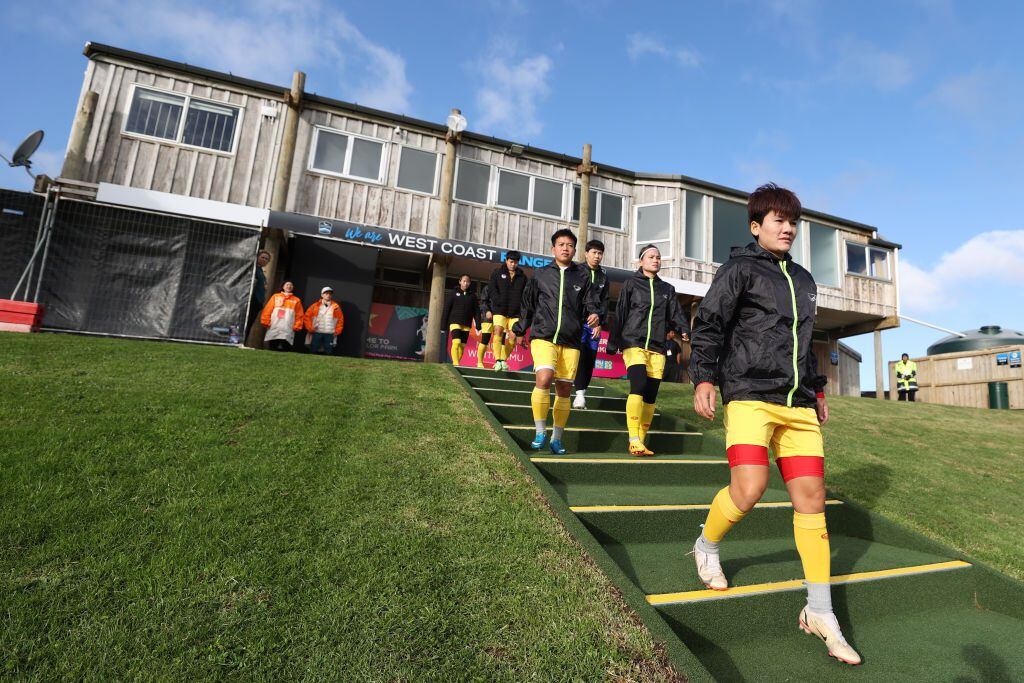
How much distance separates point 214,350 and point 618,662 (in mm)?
7561

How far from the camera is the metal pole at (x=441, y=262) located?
1188cm

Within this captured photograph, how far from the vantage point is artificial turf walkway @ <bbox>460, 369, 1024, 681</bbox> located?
2.19 metres

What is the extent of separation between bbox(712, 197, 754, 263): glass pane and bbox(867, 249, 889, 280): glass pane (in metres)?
4.93

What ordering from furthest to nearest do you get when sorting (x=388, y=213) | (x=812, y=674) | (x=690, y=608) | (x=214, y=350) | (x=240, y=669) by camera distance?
(x=388, y=213) < (x=214, y=350) < (x=690, y=608) < (x=812, y=674) < (x=240, y=669)

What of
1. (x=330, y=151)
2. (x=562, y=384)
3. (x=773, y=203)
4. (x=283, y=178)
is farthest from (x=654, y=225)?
(x=773, y=203)

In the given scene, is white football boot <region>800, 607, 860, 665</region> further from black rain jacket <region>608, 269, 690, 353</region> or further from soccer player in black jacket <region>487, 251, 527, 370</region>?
soccer player in black jacket <region>487, 251, 527, 370</region>

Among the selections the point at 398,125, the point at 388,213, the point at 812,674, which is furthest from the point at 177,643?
the point at 398,125

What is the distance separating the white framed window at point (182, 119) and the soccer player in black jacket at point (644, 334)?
10.7 m

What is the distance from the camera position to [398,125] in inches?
506

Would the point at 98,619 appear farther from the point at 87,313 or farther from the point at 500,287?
the point at 87,313

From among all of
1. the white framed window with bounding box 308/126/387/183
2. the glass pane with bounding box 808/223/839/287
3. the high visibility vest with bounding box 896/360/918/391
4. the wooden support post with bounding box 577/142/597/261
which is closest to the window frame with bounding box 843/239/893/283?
the glass pane with bounding box 808/223/839/287

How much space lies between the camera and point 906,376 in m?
15.7

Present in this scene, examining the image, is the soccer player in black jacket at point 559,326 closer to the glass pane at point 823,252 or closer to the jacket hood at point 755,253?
the jacket hood at point 755,253

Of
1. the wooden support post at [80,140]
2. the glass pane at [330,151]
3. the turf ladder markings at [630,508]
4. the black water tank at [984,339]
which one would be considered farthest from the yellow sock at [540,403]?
the black water tank at [984,339]
